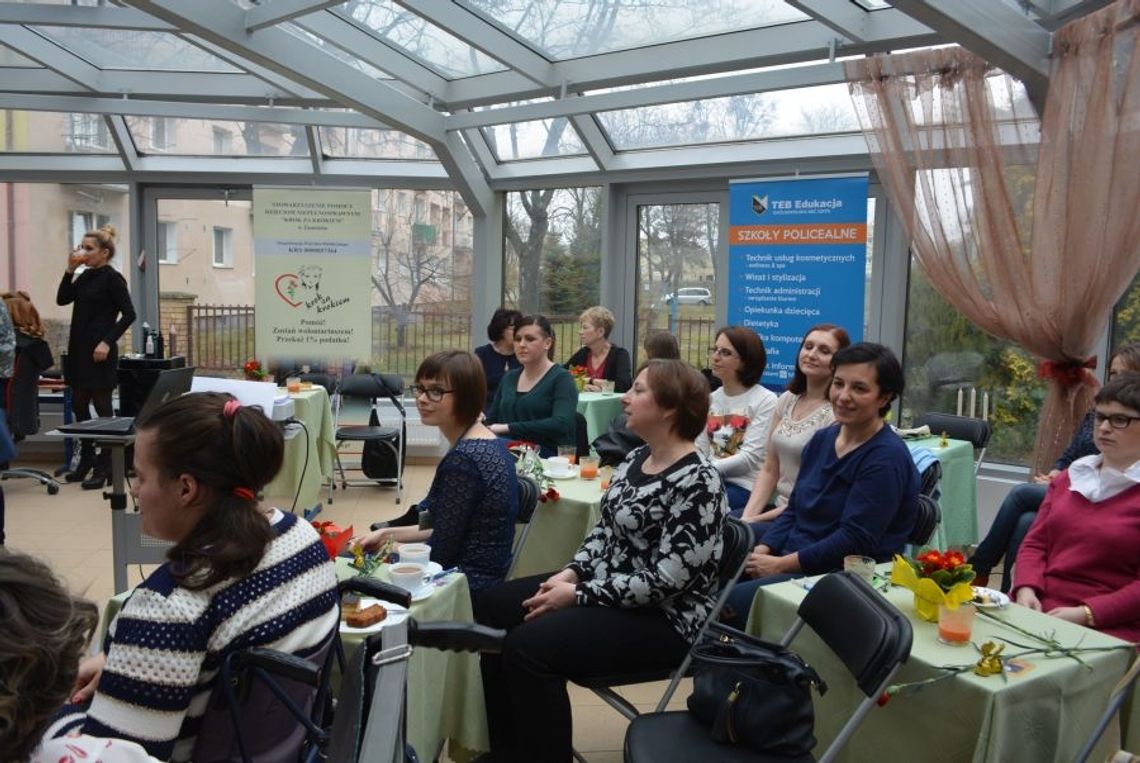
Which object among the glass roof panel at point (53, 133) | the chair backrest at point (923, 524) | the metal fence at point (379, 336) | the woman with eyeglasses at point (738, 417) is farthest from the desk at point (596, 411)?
the glass roof panel at point (53, 133)

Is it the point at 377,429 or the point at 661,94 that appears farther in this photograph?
the point at 377,429

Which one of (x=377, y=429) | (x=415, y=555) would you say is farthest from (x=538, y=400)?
(x=415, y=555)

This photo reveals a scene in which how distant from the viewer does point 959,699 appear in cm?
193

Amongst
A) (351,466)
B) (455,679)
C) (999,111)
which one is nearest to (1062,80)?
(999,111)

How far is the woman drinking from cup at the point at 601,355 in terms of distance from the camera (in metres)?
6.41

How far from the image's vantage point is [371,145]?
7473 millimetres

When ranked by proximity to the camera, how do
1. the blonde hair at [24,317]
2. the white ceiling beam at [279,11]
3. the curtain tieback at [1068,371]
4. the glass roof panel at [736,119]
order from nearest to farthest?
the curtain tieback at [1068,371] → the white ceiling beam at [279,11] → the glass roof panel at [736,119] → the blonde hair at [24,317]

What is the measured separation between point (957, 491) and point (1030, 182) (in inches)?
59.8

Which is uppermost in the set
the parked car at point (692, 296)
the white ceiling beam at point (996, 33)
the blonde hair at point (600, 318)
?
the white ceiling beam at point (996, 33)

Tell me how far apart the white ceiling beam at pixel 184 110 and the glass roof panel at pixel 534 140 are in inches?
41.4

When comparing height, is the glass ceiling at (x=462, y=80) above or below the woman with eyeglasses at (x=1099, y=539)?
above

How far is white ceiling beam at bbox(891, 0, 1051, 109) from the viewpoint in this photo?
3672 millimetres

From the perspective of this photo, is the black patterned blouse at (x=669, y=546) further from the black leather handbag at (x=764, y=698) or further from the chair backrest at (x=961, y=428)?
the chair backrest at (x=961, y=428)

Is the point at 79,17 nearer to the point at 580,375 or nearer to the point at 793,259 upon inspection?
the point at 580,375
